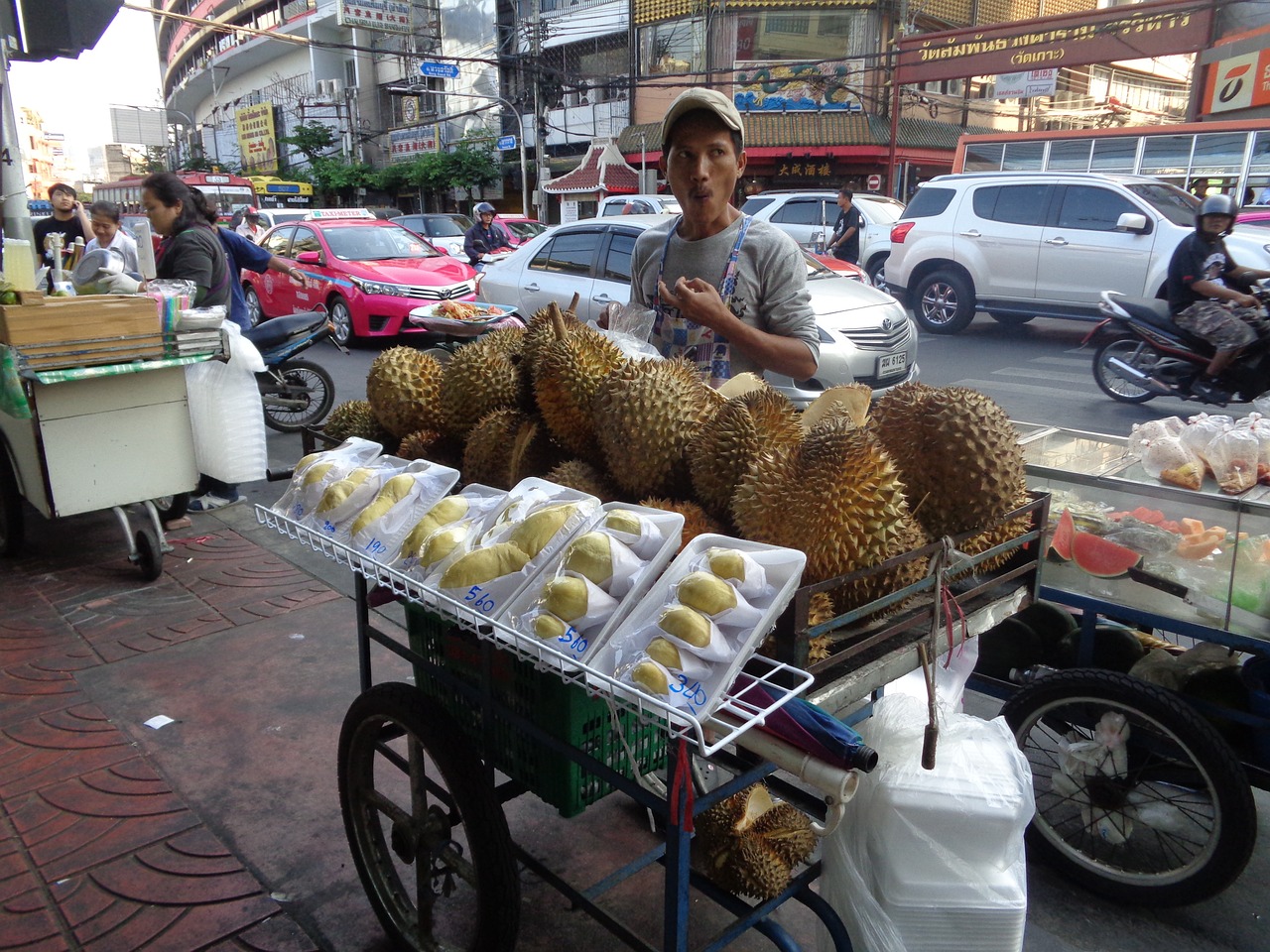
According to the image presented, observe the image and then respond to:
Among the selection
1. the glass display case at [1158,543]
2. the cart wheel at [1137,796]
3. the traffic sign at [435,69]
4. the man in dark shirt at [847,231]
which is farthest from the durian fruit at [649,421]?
the traffic sign at [435,69]

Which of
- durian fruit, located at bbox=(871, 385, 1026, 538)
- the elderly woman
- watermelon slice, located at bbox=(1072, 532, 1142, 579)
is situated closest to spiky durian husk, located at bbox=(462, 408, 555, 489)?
durian fruit, located at bbox=(871, 385, 1026, 538)

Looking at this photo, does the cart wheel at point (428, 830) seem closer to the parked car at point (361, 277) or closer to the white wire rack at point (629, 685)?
the white wire rack at point (629, 685)

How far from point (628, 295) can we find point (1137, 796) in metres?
5.23

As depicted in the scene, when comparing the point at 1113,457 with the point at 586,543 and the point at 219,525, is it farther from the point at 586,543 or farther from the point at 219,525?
the point at 219,525

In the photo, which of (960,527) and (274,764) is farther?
(274,764)

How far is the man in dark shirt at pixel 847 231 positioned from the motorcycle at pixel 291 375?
829cm

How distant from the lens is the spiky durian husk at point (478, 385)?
76.2 inches

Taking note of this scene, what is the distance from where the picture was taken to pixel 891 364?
6.72 metres

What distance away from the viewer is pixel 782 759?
44.0 inches

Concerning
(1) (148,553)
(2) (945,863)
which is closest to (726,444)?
(2) (945,863)

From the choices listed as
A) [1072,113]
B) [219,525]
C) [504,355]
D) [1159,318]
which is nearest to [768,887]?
[504,355]

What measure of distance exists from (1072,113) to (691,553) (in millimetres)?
30389

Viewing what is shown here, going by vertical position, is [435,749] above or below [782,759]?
below

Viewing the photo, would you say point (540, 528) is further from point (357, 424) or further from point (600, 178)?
point (600, 178)
